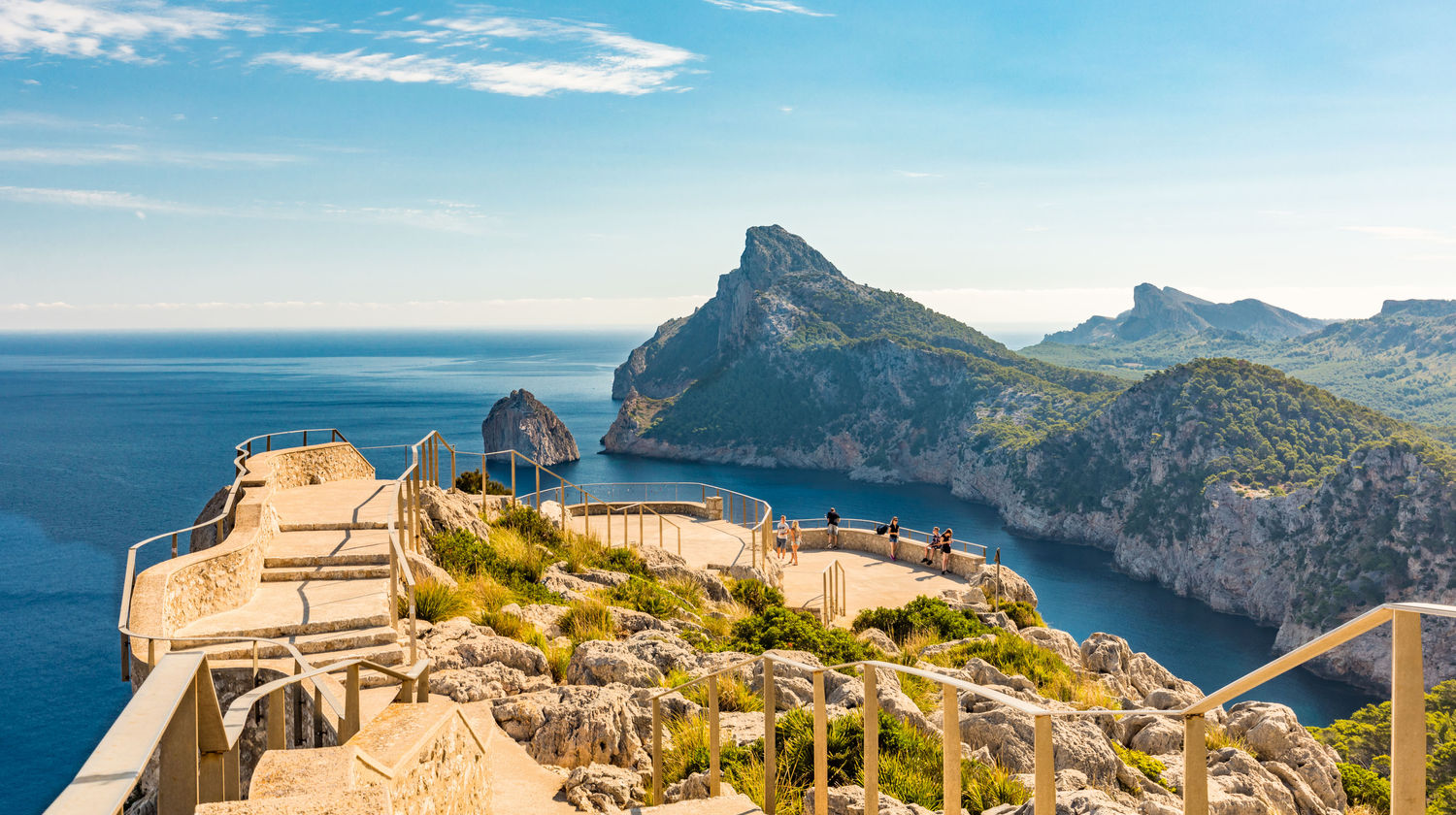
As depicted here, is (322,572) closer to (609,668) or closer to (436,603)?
(436,603)

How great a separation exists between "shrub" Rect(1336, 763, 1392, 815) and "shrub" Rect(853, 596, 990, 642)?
6182 millimetres

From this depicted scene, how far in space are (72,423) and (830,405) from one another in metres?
110

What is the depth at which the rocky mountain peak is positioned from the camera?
614ft

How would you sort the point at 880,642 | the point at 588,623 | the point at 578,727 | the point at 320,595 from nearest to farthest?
the point at 578,727 → the point at 320,595 → the point at 588,623 → the point at 880,642

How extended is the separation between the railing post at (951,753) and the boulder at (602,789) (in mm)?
3322

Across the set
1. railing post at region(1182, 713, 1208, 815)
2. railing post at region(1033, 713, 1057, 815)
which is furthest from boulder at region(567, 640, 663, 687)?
railing post at region(1182, 713, 1208, 815)

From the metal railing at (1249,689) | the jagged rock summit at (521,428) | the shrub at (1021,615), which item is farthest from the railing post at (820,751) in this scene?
the jagged rock summit at (521,428)

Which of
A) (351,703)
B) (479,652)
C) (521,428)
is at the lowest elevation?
(521,428)

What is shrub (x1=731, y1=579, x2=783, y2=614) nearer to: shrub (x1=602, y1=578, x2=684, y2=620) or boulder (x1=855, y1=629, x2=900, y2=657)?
shrub (x1=602, y1=578, x2=684, y2=620)

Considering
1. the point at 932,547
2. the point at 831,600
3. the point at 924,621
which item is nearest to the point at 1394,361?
the point at 932,547

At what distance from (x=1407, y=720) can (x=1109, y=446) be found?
347 feet

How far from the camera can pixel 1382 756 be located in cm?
864

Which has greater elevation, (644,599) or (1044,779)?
(1044,779)

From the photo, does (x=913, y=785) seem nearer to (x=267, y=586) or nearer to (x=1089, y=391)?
(x=267, y=586)
